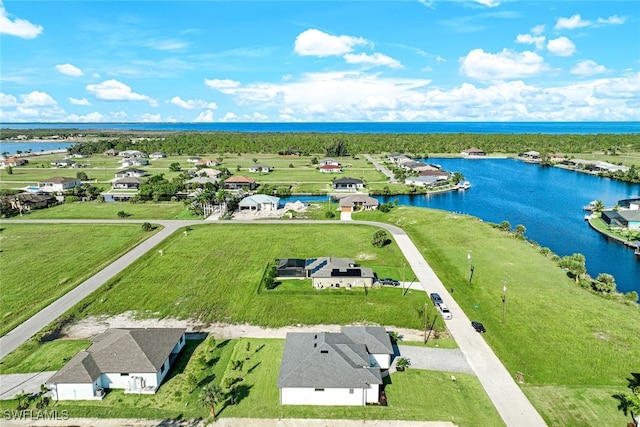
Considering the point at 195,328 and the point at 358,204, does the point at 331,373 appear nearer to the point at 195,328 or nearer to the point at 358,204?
the point at 195,328

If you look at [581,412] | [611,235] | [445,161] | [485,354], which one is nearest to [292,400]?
[485,354]

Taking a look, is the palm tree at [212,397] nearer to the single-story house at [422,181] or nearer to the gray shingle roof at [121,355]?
the gray shingle roof at [121,355]

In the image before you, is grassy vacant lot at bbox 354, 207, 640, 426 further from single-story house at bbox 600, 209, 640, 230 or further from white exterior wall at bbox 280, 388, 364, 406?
single-story house at bbox 600, 209, 640, 230

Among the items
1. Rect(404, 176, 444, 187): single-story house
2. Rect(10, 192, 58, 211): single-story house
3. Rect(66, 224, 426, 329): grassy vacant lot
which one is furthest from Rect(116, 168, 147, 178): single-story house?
Rect(404, 176, 444, 187): single-story house

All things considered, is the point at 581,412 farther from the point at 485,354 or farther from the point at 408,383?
the point at 408,383

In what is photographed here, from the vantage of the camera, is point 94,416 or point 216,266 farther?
point 216,266

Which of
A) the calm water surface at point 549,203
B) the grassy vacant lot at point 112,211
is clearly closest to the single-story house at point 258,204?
the grassy vacant lot at point 112,211

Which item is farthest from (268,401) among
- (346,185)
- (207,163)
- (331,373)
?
(207,163)
